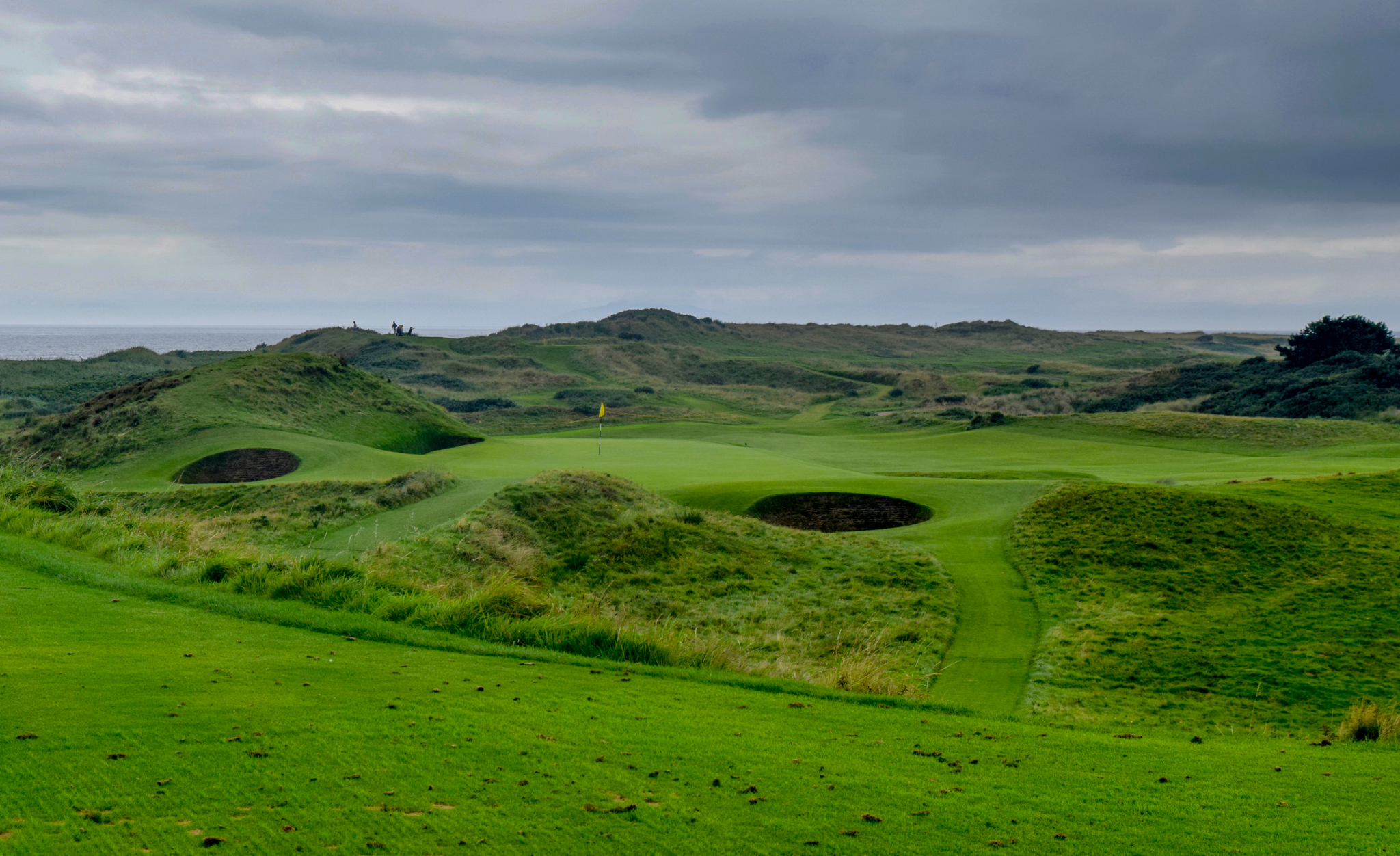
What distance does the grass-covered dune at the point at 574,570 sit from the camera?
11.3 metres

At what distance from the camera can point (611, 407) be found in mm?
91250

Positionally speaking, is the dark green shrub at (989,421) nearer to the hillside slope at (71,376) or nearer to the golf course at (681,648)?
the golf course at (681,648)

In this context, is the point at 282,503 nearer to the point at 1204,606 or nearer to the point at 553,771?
the point at 553,771

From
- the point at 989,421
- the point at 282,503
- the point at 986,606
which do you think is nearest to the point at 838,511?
the point at 986,606

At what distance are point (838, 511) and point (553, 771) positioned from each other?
20.8 meters

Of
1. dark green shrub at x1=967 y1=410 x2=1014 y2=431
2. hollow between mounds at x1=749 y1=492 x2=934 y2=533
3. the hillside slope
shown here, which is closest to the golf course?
hollow between mounds at x1=749 y1=492 x2=934 y2=533

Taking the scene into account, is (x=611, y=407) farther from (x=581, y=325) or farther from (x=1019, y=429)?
(x=581, y=325)

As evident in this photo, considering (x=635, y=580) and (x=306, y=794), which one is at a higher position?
(x=306, y=794)

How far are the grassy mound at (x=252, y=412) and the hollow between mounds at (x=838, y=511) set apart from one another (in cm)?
2334

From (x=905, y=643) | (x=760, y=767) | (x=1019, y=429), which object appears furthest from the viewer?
(x=1019, y=429)

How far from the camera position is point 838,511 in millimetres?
26016

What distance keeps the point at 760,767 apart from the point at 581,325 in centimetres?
18640

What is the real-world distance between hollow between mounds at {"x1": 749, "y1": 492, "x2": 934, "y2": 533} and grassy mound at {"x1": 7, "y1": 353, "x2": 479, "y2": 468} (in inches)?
919

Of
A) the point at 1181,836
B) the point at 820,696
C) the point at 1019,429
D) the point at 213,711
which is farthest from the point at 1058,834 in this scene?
the point at 1019,429
